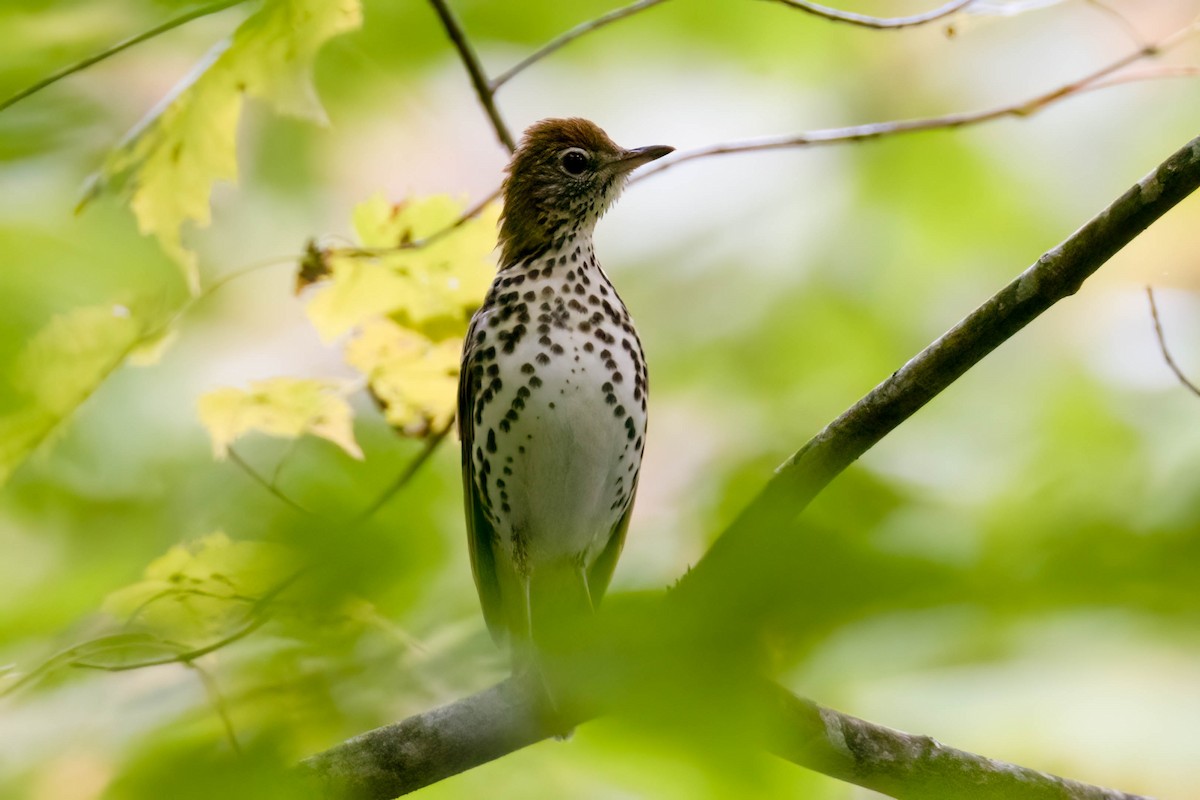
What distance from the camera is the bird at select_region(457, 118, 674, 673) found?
11.9ft

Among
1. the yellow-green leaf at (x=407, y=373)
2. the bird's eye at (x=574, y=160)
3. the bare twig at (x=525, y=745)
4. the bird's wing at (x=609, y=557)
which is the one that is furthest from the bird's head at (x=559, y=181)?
the bare twig at (x=525, y=745)

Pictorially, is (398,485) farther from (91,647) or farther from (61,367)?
(61,367)

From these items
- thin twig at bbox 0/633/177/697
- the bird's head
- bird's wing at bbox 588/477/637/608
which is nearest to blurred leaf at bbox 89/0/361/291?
the bird's head

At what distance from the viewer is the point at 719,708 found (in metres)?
0.84

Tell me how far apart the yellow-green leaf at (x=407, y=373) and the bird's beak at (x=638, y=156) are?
2.86 ft

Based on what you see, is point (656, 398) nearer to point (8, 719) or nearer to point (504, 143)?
point (504, 143)

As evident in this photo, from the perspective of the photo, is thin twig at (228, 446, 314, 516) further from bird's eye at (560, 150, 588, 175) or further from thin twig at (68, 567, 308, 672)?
bird's eye at (560, 150, 588, 175)

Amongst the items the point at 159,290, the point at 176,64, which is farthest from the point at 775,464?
the point at 176,64

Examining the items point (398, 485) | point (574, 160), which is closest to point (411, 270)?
point (574, 160)

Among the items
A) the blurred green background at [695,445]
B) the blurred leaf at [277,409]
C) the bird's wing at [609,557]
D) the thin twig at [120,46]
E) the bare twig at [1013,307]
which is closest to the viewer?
the blurred green background at [695,445]

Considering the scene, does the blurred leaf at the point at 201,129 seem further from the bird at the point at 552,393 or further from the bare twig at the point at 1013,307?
the bare twig at the point at 1013,307

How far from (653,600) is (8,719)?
68 cm

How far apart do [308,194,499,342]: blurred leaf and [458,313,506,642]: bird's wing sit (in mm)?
139

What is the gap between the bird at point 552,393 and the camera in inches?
143
